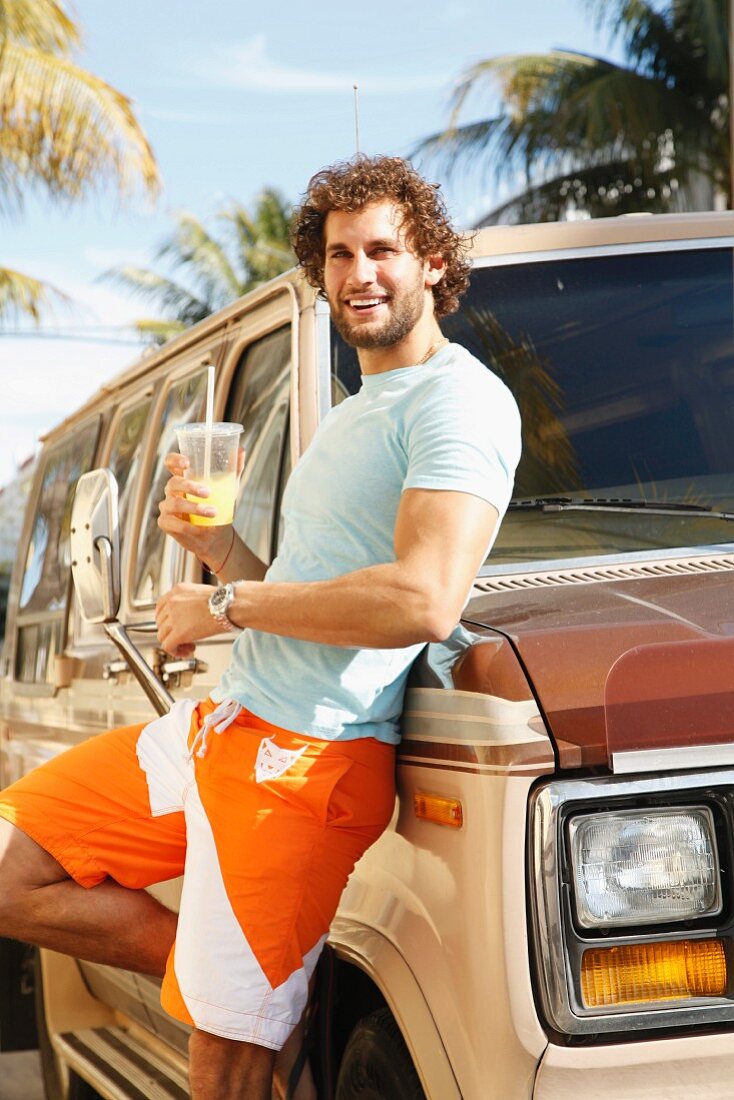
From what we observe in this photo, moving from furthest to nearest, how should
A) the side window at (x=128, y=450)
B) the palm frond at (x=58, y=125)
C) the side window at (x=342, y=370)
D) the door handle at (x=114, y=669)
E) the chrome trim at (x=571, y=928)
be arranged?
the palm frond at (x=58, y=125), the side window at (x=128, y=450), the door handle at (x=114, y=669), the side window at (x=342, y=370), the chrome trim at (x=571, y=928)

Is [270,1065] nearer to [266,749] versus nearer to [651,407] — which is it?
[266,749]

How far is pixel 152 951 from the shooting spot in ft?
9.88

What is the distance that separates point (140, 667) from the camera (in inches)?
129

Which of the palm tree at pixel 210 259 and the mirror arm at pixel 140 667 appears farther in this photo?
the palm tree at pixel 210 259

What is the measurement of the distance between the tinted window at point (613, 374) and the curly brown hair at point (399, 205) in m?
0.24

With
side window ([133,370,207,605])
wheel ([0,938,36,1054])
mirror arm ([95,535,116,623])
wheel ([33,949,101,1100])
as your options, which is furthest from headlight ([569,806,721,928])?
wheel ([0,938,36,1054])

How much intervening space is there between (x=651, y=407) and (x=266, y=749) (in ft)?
4.02

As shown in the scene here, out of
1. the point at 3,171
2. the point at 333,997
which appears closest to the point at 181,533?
the point at 333,997

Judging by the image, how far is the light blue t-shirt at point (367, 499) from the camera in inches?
97.3

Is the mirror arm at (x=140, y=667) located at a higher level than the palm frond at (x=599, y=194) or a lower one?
lower

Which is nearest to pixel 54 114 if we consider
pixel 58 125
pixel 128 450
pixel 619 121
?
pixel 58 125

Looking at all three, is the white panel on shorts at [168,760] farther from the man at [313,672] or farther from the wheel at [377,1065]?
the wheel at [377,1065]

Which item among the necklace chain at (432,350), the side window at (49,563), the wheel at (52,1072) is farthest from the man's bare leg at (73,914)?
the side window at (49,563)

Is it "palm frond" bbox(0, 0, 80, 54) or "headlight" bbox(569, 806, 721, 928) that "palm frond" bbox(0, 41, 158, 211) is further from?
"headlight" bbox(569, 806, 721, 928)
